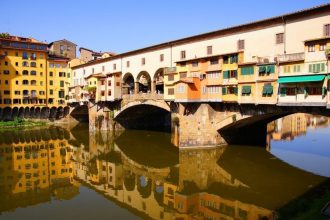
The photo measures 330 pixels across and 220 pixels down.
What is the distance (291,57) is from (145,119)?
125ft

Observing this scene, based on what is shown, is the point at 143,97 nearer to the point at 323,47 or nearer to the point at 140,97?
the point at 140,97

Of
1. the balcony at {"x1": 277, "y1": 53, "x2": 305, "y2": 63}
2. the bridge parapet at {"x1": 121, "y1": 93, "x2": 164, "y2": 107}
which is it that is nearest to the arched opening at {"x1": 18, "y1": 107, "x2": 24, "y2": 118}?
the bridge parapet at {"x1": 121, "y1": 93, "x2": 164, "y2": 107}

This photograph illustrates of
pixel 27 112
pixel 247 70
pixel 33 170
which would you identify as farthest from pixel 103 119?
pixel 247 70

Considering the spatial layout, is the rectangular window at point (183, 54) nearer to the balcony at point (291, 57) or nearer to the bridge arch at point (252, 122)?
the bridge arch at point (252, 122)

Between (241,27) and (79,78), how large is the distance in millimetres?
48799

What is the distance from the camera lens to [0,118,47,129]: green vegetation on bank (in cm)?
6250

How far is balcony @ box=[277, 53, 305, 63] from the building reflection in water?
9.98 m

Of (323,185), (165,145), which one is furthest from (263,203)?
(165,145)

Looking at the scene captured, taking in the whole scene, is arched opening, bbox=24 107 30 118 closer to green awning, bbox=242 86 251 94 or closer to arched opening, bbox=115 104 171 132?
arched opening, bbox=115 104 171 132

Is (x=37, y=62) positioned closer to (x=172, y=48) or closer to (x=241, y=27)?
(x=172, y=48)

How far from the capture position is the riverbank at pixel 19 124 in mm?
62250

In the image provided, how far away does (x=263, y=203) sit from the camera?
20.1 meters

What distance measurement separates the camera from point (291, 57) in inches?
1055

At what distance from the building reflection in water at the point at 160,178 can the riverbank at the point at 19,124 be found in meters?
21.1
